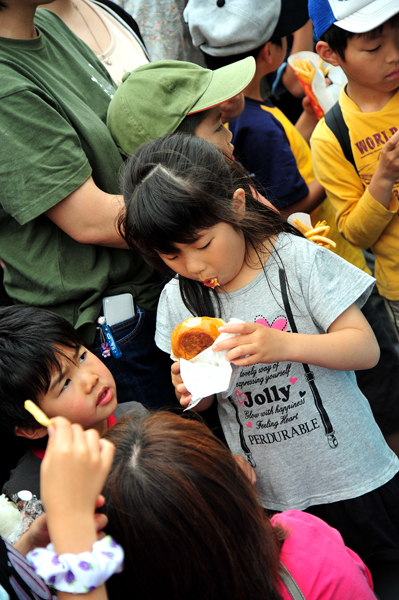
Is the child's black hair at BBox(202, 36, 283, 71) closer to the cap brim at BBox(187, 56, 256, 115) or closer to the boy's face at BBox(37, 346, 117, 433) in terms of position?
the cap brim at BBox(187, 56, 256, 115)

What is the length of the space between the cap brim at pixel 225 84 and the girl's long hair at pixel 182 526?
1318 millimetres

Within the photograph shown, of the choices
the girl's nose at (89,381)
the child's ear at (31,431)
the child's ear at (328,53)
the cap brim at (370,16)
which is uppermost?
the cap brim at (370,16)

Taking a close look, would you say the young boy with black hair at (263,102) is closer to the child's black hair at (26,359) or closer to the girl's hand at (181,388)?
the girl's hand at (181,388)

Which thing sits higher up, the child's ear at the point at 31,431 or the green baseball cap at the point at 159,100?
the green baseball cap at the point at 159,100

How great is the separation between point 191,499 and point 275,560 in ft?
1.02

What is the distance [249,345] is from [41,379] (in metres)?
0.72

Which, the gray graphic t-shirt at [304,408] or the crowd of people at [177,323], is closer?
the crowd of people at [177,323]

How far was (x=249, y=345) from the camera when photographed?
142 centimetres

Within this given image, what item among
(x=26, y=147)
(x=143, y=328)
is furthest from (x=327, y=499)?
(x=26, y=147)

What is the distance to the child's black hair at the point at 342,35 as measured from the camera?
1.89 m

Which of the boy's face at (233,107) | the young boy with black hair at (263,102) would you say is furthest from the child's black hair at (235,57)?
the boy's face at (233,107)

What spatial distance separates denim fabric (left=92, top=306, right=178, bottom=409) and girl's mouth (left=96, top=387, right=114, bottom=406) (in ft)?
0.56

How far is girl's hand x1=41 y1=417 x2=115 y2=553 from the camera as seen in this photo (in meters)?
0.88

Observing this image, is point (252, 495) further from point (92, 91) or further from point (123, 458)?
point (92, 91)
